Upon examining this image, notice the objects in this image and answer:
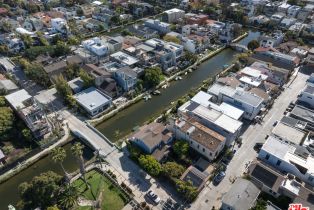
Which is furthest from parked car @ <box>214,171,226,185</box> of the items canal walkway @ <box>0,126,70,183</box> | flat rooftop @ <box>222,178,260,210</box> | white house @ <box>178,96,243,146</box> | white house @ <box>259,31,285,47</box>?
white house @ <box>259,31,285,47</box>

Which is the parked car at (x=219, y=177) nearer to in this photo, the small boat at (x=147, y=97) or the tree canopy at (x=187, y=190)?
the tree canopy at (x=187, y=190)

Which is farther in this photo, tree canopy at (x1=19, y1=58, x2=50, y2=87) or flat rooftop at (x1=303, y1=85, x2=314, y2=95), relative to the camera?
tree canopy at (x1=19, y1=58, x2=50, y2=87)

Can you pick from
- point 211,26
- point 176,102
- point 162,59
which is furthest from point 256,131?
point 211,26

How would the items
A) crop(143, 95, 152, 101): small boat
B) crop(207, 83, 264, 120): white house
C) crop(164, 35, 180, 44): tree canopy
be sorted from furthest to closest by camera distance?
1. crop(164, 35, 180, 44): tree canopy
2. crop(143, 95, 152, 101): small boat
3. crop(207, 83, 264, 120): white house

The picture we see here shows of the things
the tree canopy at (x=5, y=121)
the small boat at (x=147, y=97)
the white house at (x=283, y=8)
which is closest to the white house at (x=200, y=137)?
the small boat at (x=147, y=97)

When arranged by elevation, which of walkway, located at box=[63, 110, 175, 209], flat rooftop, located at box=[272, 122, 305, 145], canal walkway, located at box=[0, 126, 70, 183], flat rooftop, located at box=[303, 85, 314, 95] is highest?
flat rooftop, located at box=[303, 85, 314, 95]

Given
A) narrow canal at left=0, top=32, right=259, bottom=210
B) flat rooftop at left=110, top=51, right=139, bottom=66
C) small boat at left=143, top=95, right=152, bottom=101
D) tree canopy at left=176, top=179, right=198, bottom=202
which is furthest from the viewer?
flat rooftop at left=110, top=51, right=139, bottom=66

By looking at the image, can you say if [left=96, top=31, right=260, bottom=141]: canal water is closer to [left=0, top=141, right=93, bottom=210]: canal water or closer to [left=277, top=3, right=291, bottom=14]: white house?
[left=0, top=141, right=93, bottom=210]: canal water

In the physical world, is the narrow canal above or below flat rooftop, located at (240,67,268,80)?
below

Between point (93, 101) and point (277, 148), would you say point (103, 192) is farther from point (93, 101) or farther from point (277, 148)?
point (277, 148)
